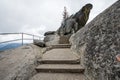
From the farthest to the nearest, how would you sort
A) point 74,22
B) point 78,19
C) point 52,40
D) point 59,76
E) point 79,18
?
point 78,19, point 79,18, point 74,22, point 52,40, point 59,76

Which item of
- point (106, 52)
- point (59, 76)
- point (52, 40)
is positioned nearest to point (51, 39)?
point (52, 40)

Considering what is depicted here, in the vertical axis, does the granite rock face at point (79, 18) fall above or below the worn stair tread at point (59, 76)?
above

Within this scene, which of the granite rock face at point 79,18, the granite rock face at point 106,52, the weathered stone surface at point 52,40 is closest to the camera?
the granite rock face at point 106,52

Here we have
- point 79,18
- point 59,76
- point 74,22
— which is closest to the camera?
point 59,76

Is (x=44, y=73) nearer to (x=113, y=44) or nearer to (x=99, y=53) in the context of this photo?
(x=99, y=53)

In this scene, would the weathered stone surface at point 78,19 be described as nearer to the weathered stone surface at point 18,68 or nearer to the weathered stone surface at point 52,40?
the weathered stone surface at point 52,40

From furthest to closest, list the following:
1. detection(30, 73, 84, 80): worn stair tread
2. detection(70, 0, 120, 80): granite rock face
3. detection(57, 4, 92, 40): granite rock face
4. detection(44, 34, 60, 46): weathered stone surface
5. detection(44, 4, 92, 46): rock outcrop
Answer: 1. detection(57, 4, 92, 40): granite rock face
2. detection(44, 4, 92, 46): rock outcrop
3. detection(44, 34, 60, 46): weathered stone surface
4. detection(30, 73, 84, 80): worn stair tread
5. detection(70, 0, 120, 80): granite rock face

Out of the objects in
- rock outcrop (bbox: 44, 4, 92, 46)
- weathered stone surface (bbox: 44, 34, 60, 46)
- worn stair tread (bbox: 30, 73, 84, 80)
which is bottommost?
worn stair tread (bbox: 30, 73, 84, 80)

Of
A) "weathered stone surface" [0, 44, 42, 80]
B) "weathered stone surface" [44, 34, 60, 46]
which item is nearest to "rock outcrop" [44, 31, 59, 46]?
"weathered stone surface" [44, 34, 60, 46]

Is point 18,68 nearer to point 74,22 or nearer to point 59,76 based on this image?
point 59,76

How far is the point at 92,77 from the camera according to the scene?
246 centimetres

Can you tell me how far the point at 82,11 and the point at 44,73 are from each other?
10.1 m

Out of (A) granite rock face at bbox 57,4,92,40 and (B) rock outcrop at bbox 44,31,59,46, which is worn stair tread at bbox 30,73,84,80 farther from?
(A) granite rock face at bbox 57,4,92,40

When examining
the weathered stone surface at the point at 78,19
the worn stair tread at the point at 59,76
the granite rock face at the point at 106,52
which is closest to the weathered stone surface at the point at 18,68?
the worn stair tread at the point at 59,76
